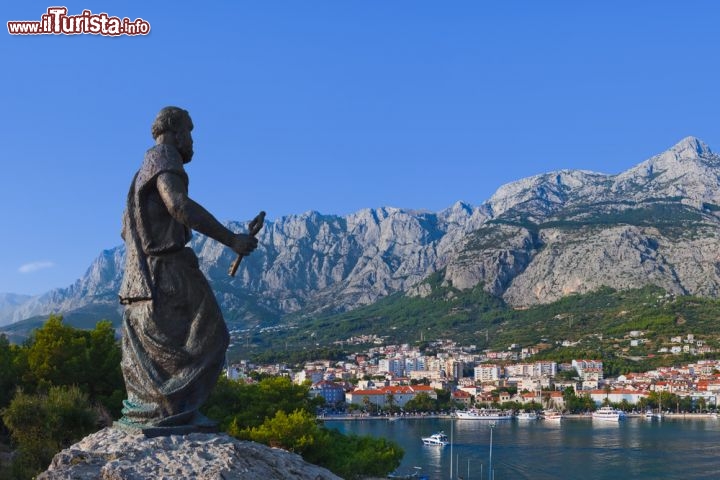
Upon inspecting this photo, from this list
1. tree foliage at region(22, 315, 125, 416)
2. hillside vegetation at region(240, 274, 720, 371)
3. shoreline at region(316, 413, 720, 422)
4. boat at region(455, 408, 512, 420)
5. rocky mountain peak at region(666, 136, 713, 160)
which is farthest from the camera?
rocky mountain peak at region(666, 136, 713, 160)

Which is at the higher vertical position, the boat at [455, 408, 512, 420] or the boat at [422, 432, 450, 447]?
the boat at [422, 432, 450, 447]

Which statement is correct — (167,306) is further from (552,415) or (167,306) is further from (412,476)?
(552,415)

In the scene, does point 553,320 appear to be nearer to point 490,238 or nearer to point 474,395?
point 490,238

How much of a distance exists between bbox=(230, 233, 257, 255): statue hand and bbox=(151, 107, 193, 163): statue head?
2.58ft

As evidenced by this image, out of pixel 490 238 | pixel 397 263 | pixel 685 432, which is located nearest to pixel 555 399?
pixel 685 432

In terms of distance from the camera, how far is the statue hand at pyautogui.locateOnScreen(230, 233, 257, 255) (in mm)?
4637

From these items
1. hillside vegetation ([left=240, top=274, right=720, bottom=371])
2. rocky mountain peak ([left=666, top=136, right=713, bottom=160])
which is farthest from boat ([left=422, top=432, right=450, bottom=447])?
rocky mountain peak ([left=666, top=136, right=713, bottom=160])

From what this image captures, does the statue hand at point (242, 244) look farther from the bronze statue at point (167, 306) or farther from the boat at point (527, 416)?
the boat at point (527, 416)

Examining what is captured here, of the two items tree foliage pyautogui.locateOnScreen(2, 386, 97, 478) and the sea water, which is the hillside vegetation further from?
tree foliage pyautogui.locateOnScreen(2, 386, 97, 478)

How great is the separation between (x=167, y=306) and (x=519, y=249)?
13709cm

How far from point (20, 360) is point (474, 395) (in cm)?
8509

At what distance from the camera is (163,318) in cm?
468

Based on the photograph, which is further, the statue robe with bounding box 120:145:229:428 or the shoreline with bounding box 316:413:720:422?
the shoreline with bounding box 316:413:720:422

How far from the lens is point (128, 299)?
4750 millimetres
